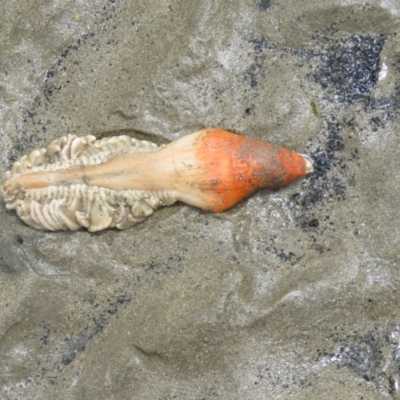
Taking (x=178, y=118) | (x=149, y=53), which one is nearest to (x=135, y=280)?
(x=178, y=118)

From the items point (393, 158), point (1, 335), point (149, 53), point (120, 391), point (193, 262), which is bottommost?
point (120, 391)

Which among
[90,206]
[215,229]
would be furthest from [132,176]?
[215,229]

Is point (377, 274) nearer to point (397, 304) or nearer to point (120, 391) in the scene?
point (397, 304)

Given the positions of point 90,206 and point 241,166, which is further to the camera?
point 90,206

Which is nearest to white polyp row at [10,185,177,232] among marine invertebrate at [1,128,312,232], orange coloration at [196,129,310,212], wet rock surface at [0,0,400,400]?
marine invertebrate at [1,128,312,232]

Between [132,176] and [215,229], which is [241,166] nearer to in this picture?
[215,229]

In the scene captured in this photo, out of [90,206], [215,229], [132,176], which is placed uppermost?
[132,176]

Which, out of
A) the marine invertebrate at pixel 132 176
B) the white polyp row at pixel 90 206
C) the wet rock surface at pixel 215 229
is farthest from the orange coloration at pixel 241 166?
the white polyp row at pixel 90 206
